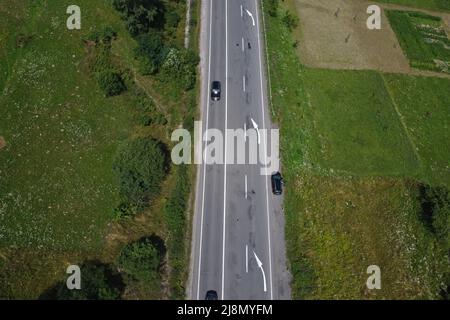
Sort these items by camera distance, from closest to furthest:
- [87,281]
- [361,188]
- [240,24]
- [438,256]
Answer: [87,281] < [438,256] < [361,188] < [240,24]

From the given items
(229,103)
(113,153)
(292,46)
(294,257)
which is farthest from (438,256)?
(113,153)

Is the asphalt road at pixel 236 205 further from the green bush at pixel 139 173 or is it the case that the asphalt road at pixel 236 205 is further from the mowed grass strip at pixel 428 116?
the mowed grass strip at pixel 428 116

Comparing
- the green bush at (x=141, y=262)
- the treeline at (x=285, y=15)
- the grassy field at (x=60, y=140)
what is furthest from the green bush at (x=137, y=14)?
the green bush at (x=141, y=262)

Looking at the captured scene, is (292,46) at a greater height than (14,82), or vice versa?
(292,46)

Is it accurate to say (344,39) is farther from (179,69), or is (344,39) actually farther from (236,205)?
(236,205)

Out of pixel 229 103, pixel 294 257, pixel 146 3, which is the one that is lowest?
pixel 294 257

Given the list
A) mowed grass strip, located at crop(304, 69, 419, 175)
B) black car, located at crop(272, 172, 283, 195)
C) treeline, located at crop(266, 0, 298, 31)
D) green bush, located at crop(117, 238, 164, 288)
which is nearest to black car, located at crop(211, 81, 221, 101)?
mowed grass strip, located at crop(304, 69, 419, 175)
